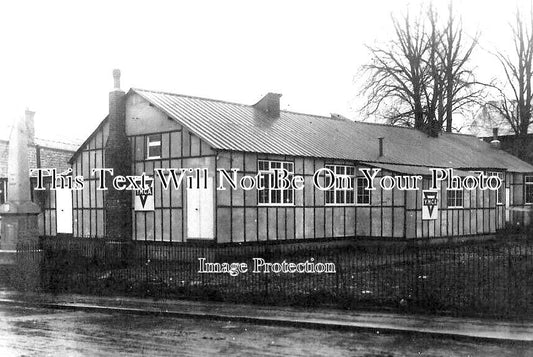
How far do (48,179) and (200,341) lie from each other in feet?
80.6

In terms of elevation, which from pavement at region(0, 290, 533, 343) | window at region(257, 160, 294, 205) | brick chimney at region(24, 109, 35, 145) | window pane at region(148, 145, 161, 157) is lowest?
pavement at region(0, 290, 533, 343)

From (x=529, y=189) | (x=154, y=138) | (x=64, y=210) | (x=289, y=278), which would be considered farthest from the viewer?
(x=529, y=189)

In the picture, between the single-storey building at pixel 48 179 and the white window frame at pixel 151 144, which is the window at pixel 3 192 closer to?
the single-storey building at pixel 48 179

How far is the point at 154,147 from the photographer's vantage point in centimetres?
2719

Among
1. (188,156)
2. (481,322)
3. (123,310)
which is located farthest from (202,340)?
(188,156)

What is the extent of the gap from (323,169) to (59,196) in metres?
13.2

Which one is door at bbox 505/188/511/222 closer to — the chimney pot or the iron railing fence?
the iron railing fence

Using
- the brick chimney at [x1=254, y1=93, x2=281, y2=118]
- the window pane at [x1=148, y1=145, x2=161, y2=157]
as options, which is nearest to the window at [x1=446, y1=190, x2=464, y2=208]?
the brick chimney at [x1=254, y1=93, x2=281, y2=118]

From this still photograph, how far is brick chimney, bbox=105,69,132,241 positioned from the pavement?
9.00m

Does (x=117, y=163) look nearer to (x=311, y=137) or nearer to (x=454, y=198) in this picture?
(x=311, y=137)

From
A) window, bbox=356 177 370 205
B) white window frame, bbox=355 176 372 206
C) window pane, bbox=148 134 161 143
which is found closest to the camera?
window pane, bbox=148 134 161 143

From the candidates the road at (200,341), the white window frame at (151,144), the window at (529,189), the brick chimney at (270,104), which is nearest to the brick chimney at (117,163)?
the white window frame at (151,144)

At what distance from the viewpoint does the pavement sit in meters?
Result: 12.2

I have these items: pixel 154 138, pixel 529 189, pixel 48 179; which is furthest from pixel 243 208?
pixel 529 189
